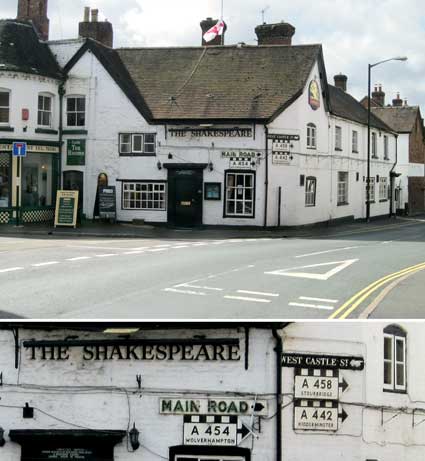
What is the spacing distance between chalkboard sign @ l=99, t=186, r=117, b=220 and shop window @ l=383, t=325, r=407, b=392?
39.3 feet

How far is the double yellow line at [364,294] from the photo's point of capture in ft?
11.7

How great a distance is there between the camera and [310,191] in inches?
701

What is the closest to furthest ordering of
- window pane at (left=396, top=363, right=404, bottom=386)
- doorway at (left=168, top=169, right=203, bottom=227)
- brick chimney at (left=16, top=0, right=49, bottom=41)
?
brick chimney at (left=16, top=0, right=49, bottom=41)
window pane at (left=396, top=363, right=404, bottom=386)
doorway at (left=168, top=169, right=203, bottom=227)

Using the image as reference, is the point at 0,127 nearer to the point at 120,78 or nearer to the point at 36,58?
the point at 36,58

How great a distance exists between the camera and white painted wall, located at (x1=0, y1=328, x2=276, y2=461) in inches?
213

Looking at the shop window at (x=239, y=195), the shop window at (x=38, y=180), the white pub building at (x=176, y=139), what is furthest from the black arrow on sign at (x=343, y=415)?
the shop window at (x=38, y=180)

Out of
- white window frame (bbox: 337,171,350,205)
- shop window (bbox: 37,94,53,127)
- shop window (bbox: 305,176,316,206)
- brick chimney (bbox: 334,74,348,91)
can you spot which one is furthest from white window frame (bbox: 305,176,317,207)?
brick chimney (bbox: 334,74,348,91)

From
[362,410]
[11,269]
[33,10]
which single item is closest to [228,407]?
[362,410]

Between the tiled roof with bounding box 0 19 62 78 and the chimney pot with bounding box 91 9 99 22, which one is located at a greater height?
the tiled roof with bounding box 0 19 62 78

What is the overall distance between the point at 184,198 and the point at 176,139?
1.44 m

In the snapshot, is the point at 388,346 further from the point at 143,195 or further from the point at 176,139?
the point at 143,195

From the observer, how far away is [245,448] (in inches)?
218

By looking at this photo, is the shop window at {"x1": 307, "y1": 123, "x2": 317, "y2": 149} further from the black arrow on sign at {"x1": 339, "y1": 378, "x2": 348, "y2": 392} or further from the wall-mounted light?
the wall-mounted light

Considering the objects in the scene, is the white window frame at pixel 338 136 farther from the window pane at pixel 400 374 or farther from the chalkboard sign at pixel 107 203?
the window pane at pixel 400 374
